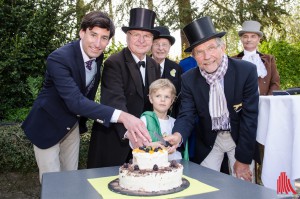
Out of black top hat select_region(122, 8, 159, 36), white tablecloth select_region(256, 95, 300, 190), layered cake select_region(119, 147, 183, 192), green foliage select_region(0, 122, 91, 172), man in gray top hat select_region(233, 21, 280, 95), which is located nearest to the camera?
layered cake select_region(119, 147, 183, 192)

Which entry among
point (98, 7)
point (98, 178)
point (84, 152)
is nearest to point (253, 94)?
point (98, 178)

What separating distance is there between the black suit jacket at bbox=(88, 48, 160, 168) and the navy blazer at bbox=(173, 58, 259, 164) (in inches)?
17.0

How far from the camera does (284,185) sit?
2789 mm

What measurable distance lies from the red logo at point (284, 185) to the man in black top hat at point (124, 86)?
4.21ft

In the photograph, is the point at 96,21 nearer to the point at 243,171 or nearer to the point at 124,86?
the point at 124,86

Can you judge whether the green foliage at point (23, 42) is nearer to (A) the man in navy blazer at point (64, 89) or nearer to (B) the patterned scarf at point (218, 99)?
(A) the man in navy blazer at point (64, 89)

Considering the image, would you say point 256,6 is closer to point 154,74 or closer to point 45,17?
point 45,17

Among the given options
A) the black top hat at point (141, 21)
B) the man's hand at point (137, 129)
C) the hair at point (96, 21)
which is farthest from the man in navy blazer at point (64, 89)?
the man's hand at point (137, 129)

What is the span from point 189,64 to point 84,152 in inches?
87.8

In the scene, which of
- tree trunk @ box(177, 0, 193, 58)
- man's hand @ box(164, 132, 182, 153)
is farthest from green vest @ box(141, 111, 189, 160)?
tree trunk @ box(177, 0, 193, 58)

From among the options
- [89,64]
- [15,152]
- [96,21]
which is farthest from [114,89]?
[15,152]

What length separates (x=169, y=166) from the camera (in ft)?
8.00

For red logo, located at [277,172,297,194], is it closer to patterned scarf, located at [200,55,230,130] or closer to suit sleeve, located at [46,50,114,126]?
patterned scarf, located at [200,55,230,130]

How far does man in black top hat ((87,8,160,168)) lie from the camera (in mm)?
3381
